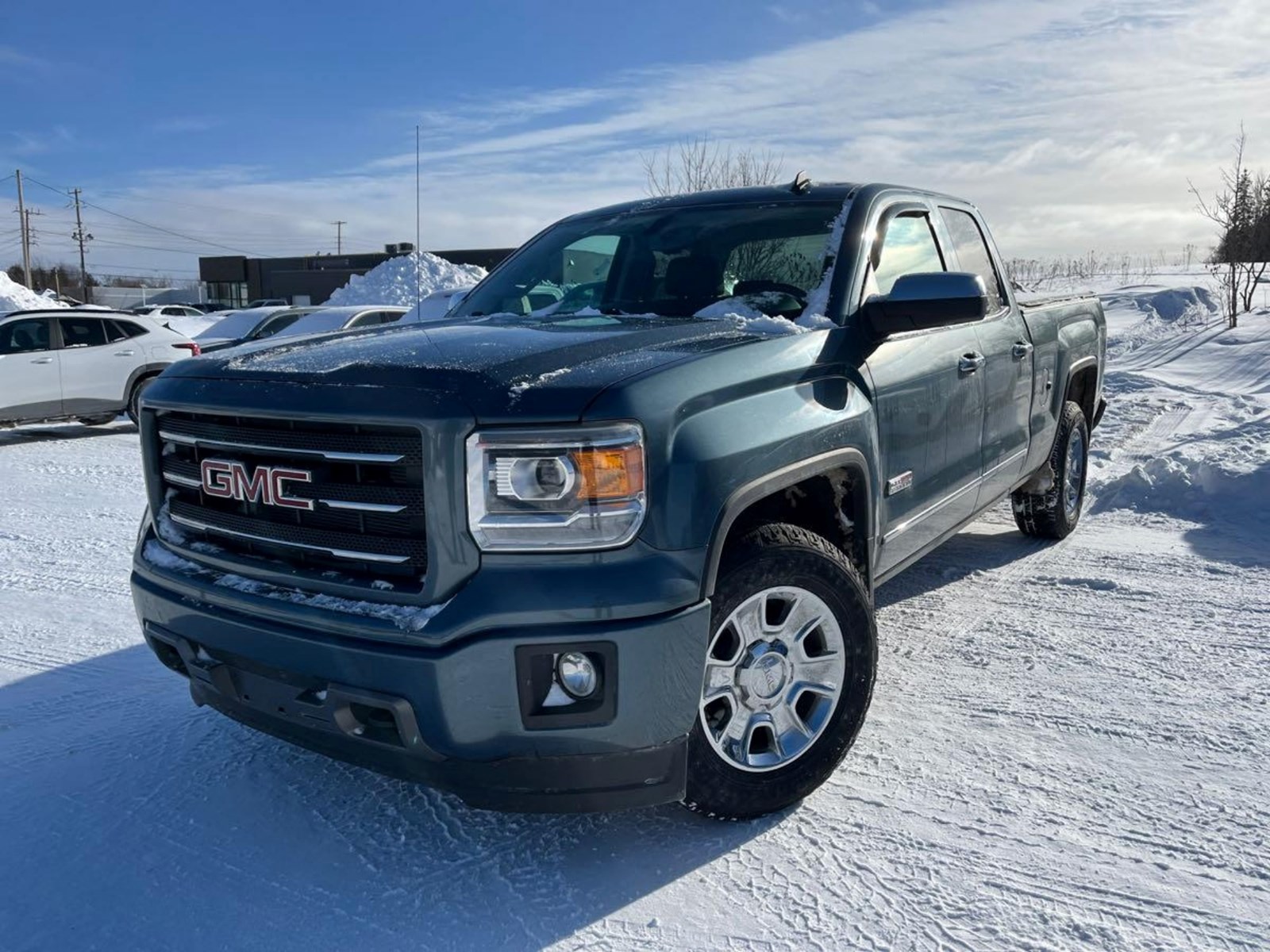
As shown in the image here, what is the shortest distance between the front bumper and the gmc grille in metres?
0.19

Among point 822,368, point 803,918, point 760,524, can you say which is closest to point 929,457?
point 822,368

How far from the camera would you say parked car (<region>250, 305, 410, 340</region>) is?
14.5 m

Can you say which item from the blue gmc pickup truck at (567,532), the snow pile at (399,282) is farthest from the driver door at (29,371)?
the snow pile at (399,282)

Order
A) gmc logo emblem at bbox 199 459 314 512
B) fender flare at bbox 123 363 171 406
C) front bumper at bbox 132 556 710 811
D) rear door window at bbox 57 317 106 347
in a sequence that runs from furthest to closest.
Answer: fender flare at bbox 123 363 171 406, rear door window at bbox 57 317 106 347, gmc logo emblem at bbox 199 459 314 512, front bumper at bbox 132 556 710 811

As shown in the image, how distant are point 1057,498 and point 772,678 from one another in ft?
11.4

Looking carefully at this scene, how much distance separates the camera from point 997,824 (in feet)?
9.15

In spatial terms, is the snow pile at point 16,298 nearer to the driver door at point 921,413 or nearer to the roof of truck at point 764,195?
the roof of truck at point 764,195

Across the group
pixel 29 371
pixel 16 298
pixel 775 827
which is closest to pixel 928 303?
pixel 775 827

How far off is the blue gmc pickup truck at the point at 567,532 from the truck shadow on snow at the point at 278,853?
32 centimetres

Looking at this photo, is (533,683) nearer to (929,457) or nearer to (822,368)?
(822,368)

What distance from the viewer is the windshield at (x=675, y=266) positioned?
360cm

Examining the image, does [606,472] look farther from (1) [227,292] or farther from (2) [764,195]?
(1) [227,292]

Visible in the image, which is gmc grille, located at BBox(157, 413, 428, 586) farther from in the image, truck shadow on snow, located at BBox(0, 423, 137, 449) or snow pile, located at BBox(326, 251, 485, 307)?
snow pile, located at BBox(326, 251, 485, 307)

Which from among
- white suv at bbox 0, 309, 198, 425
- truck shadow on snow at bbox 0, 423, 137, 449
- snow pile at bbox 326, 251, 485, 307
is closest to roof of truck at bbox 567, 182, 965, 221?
white suv at bbox 0, 309, 198, 425
